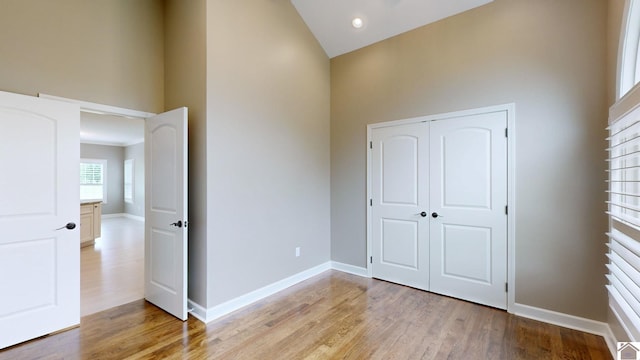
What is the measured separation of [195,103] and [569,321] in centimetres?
411

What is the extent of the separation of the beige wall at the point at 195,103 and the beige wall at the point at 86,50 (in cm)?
31

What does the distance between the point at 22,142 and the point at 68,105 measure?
0.46 m

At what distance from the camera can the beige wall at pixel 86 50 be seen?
2.37 metres

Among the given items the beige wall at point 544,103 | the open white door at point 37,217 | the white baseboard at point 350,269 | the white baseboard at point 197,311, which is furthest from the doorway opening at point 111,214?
the beige wall at point 544,103

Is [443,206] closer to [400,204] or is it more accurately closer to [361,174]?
[400,204]

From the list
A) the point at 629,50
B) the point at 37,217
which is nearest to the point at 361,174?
the point at 629,50

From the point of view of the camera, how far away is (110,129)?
285 inches

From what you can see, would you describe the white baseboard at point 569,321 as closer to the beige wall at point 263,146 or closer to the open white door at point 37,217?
the beige wall at point 263,146

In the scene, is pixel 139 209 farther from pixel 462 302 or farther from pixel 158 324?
pixel 462 302

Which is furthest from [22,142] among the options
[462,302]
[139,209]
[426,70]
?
[139,209]

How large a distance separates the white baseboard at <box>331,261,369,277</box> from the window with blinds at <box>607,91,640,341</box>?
249cm

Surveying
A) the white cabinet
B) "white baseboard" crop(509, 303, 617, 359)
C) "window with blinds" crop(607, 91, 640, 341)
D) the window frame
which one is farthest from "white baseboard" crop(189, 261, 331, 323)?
the white cabinet

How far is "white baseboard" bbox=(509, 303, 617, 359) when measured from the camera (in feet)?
7.84

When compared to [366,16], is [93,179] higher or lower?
lower
